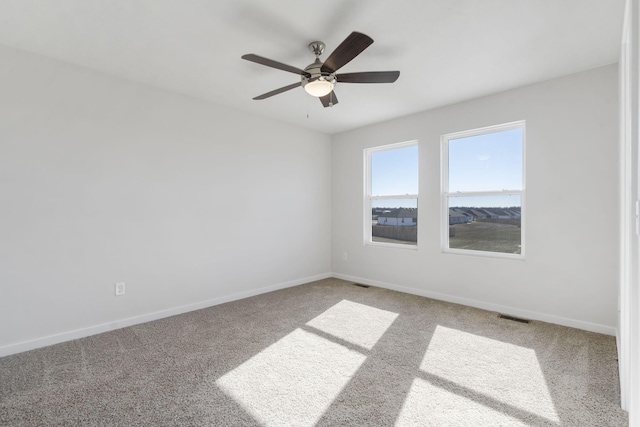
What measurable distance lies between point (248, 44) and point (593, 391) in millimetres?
3436

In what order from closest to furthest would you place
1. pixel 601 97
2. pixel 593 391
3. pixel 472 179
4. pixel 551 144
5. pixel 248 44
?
pixel 593 391
pixel 248 44
pixel 601 97
pixel 551 144
pixel 472 179

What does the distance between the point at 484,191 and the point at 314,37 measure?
2638 mm

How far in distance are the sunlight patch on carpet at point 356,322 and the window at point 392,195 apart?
1316 millimetres

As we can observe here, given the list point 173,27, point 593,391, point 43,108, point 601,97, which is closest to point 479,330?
point 593,391

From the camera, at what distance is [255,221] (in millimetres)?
4273

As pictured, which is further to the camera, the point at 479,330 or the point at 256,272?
the point at 256,272

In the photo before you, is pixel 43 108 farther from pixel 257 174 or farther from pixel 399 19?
pixel 399 19

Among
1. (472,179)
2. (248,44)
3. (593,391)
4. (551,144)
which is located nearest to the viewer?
(593,391)

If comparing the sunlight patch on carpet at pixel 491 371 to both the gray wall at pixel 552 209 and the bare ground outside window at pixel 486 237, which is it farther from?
the bare ground outside window at pixel 486 237

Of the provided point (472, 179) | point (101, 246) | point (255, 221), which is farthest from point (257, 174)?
point (472, 179)

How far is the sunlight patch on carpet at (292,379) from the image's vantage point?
1.83m

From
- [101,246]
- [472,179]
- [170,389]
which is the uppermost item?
[472,179]

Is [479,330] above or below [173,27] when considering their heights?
below

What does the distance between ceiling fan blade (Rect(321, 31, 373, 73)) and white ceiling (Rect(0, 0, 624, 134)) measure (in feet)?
0.90
